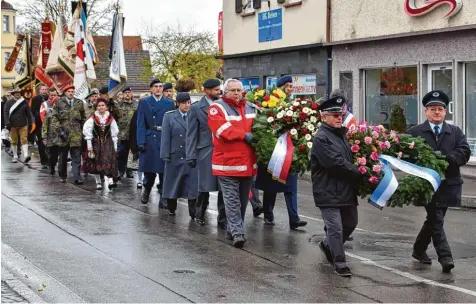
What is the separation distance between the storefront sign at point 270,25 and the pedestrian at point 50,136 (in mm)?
7992

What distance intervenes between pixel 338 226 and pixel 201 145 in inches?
130

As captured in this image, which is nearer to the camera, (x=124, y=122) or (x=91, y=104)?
(x=91, y=104)

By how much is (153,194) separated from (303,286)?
28.2 ft

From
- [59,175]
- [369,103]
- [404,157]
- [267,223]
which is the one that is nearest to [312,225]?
[267,223]

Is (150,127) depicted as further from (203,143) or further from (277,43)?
(277,43)

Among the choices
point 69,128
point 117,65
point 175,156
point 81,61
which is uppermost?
point 81,61

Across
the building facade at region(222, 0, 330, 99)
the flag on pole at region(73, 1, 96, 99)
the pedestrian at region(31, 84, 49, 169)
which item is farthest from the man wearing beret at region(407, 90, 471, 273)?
the building facade at region(222, 0, 330, 99)

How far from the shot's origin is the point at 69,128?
1964 cm

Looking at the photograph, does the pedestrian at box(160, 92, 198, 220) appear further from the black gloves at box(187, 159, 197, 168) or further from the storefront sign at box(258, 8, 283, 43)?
the storefront sign at box(258, 8, 283, 43)

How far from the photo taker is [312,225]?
13539mm

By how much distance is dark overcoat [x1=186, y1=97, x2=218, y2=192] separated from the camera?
12844mm

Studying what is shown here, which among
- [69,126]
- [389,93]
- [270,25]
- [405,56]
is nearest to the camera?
[69,126]

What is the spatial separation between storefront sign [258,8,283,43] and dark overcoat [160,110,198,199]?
16491 mm

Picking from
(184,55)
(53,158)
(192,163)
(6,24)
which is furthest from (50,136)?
→ (6,24)
